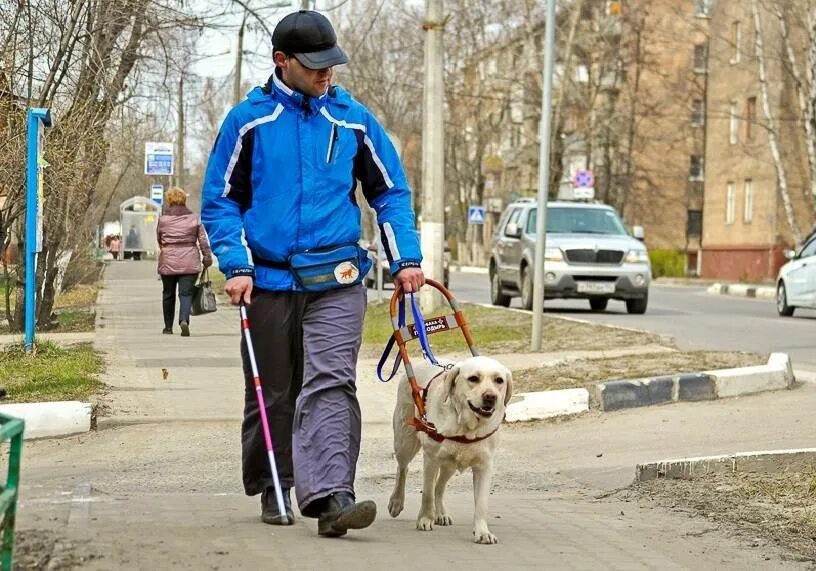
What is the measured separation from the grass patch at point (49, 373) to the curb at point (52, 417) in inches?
28.0

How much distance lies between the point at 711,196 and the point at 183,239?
4002 centimetres

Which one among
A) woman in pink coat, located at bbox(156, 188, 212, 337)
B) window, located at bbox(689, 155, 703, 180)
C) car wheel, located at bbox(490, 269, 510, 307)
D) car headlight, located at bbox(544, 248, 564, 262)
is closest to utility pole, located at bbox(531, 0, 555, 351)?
woman in pink coat, located at bbox(156, 188, 212, 337)

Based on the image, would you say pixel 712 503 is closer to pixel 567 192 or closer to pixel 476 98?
pixel 567 192

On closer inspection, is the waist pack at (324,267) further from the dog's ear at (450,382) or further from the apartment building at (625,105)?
the apartment building at (625,105)

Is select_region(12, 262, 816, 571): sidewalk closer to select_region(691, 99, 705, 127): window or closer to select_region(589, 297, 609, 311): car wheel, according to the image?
select_region(589, 297, 609, 311): car wheel

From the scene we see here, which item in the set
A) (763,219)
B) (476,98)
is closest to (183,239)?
(763,219)

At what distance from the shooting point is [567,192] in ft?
137

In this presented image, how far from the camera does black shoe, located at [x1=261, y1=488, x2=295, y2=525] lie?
617 cm

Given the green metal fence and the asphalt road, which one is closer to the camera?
the green metal fence

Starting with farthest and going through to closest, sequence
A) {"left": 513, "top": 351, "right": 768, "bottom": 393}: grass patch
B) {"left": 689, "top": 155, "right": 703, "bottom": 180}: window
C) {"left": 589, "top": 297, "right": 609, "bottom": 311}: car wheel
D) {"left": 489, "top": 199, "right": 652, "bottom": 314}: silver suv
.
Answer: {"left": 689, "top": 155, "right": 703, "bottom": 180}: window < {"left": 589, "top": 297, "right": 609, "bottom": 311}: car wheel < {"left": 489, "top": 199, "right": 652, "bottom": 314}: silver suv < {"left": 513, "top": 351, "right": 768, "bottom": 393}: grass patch

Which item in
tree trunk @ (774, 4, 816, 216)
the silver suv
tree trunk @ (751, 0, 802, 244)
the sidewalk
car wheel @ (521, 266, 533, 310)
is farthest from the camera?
tree trunk @ (751, 0, 802, 244)

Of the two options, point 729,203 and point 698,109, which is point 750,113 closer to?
point 729,203

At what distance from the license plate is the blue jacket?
1773 cm

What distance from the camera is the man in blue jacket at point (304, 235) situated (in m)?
5.95
